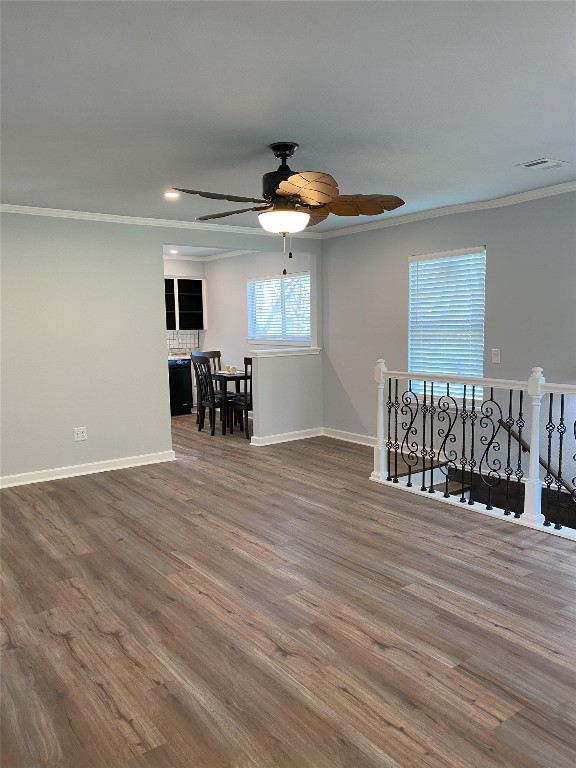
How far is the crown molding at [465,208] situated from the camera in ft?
15.8

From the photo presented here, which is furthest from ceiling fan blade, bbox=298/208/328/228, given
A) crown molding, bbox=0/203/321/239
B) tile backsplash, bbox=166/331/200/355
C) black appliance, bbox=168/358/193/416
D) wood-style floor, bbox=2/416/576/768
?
tile backsplash, bbox=166/331/200/355

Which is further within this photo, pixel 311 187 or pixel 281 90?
pixel 311 187

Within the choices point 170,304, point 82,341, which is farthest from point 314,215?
point 170,304

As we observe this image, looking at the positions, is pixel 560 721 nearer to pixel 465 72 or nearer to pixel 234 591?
pixel 234 591

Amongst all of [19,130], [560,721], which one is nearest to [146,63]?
[19,130]

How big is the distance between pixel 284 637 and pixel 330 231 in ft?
17.4

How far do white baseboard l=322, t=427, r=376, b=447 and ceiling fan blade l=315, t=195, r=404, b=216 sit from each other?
11.7 feet

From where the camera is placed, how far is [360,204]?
353 centimetres

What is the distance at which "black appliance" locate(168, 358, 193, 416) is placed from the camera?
30.3 feet

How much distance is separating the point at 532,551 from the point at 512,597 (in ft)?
2.33

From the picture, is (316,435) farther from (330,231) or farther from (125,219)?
(125,219)

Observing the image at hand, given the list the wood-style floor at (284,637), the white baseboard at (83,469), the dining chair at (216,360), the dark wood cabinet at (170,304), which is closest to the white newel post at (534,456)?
the wood-style floor at (284,637)

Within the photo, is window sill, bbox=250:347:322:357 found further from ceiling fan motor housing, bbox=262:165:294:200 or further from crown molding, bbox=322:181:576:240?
ceiling fan motor housing, bbox=262:165:294:200

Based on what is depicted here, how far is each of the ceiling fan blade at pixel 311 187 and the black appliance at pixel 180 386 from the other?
622 cm
